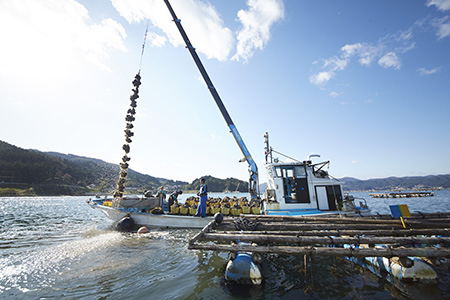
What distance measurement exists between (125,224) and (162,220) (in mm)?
2679

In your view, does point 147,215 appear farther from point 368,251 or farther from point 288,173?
point 368,251

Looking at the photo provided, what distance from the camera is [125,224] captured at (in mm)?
12883

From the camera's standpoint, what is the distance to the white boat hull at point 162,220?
12516mm

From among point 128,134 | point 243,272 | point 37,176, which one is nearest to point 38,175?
point 37,176

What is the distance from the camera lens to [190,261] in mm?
6988

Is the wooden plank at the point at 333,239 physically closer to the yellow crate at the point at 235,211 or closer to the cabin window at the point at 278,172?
the cabin window at the point at 278,172

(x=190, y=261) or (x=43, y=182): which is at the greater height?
(x=43, y=182)

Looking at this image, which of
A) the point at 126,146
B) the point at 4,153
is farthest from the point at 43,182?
the point at 126,146

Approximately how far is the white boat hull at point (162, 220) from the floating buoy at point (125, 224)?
363 mm

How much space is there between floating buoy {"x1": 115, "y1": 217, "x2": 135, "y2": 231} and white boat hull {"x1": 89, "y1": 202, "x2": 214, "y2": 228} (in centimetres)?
36

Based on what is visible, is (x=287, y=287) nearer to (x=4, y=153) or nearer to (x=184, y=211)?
(x=184, y=211)

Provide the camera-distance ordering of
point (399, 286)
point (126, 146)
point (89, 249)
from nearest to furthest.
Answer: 1. point (399, 286)
2. point (89, 249)
3. point (126, 146)

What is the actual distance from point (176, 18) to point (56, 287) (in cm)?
1925

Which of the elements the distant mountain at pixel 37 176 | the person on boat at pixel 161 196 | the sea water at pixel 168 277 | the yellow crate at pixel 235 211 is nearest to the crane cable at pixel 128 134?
the person on boat at pixel 161 196
